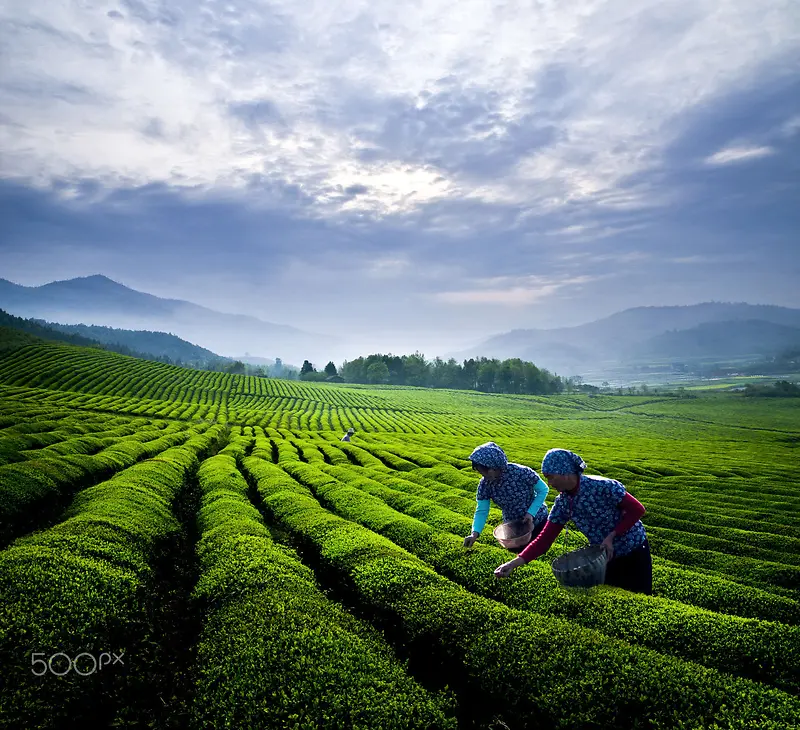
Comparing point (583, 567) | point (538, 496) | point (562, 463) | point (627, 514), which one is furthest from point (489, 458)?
point (627, 514)

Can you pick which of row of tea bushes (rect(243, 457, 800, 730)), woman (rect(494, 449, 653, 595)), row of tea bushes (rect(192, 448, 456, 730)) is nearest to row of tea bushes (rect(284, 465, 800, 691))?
row of tea bushes (rect(243, 457, 800, 730))

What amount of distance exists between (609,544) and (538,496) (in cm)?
199

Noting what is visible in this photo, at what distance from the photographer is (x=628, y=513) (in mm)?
7422

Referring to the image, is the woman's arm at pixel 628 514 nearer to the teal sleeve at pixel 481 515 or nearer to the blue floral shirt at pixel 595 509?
the blue floral shirt at pixel 595 509

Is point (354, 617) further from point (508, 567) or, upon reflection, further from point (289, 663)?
point (508, 567)

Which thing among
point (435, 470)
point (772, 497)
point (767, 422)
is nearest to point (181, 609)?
point (435, 470)

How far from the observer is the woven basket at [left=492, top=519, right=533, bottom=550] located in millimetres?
9828

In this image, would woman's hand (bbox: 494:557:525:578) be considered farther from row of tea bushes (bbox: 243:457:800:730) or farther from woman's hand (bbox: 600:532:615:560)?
woman's hand (bbox: 600:532:615:560)

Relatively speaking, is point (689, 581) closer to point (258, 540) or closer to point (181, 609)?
point (258, 540)

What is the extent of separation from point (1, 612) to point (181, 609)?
153 inches

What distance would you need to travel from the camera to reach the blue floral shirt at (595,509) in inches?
298

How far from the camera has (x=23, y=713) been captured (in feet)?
21.3

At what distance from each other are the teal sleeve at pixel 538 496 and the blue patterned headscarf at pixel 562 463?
2236 mm

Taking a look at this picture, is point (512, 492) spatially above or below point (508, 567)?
above
